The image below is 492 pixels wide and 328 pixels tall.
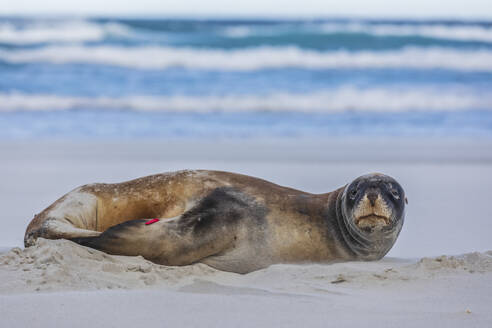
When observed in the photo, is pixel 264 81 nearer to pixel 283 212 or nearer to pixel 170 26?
pixel 170 26

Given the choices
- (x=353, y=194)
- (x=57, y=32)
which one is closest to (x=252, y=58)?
(x=57, y=32)

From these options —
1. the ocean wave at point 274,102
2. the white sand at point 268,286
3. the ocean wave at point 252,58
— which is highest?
the ocean wave at point 252,58

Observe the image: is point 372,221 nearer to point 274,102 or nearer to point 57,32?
point 274,102

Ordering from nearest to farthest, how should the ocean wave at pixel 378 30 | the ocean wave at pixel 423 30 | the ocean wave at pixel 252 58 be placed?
the ocean wave at pixel 252 58 < the ocean wave at pixel 378 30 < the ocean wave at pixel 423 30

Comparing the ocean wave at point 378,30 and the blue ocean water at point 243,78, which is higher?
the ocean wave at point 378,30

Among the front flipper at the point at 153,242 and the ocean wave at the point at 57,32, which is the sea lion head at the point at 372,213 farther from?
the ocean wave at the point at 57,32

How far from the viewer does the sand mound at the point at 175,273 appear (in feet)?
12.9

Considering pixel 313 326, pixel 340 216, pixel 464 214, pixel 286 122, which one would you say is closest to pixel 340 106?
pixel 286 122

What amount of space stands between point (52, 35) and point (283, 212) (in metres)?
22.7

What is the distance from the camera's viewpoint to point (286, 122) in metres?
14.0

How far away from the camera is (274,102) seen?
16266 millimetres

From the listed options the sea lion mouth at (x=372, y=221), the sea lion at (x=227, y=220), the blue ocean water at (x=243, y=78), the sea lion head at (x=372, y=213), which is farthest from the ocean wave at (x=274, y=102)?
the sea lion mouth at (x=372, y=221)

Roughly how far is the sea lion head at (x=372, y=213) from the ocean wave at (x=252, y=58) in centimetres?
1731

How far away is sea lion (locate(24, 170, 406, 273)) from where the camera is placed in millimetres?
4512
